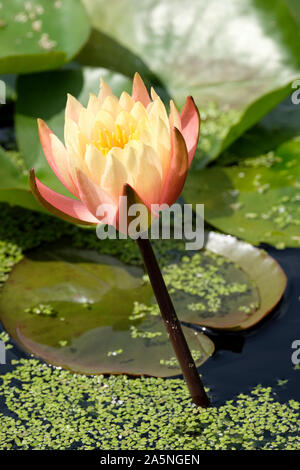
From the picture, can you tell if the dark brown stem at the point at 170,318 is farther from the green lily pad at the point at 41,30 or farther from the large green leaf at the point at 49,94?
the green lily pad at the point at 41,30

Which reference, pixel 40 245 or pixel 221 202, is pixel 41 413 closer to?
pixel 40 245

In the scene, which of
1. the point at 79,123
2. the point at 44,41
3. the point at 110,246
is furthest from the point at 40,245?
the point at 79,123

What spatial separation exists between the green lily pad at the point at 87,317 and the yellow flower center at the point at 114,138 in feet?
1.95

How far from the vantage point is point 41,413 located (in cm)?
146

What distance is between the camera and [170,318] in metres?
1.22

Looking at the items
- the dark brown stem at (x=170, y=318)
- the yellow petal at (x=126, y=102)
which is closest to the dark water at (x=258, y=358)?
the dark brown stem at (x=170, y=318)

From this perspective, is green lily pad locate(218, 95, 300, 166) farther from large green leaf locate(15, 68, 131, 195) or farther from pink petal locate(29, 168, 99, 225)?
pink petal locate(29, 168, 99, 225)

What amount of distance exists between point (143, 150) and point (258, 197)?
1.05 meters

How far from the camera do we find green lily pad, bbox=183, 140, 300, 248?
76.0 inches

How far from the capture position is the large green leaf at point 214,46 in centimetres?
237

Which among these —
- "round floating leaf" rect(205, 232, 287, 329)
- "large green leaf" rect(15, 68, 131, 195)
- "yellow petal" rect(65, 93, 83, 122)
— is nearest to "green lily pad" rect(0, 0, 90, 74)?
"large green leaf" rect(15, 68, 131, 195)

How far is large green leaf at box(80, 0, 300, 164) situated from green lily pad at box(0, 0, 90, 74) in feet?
0.83

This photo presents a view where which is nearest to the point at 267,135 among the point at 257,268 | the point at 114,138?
the point at 257,268

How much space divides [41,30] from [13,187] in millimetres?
739
